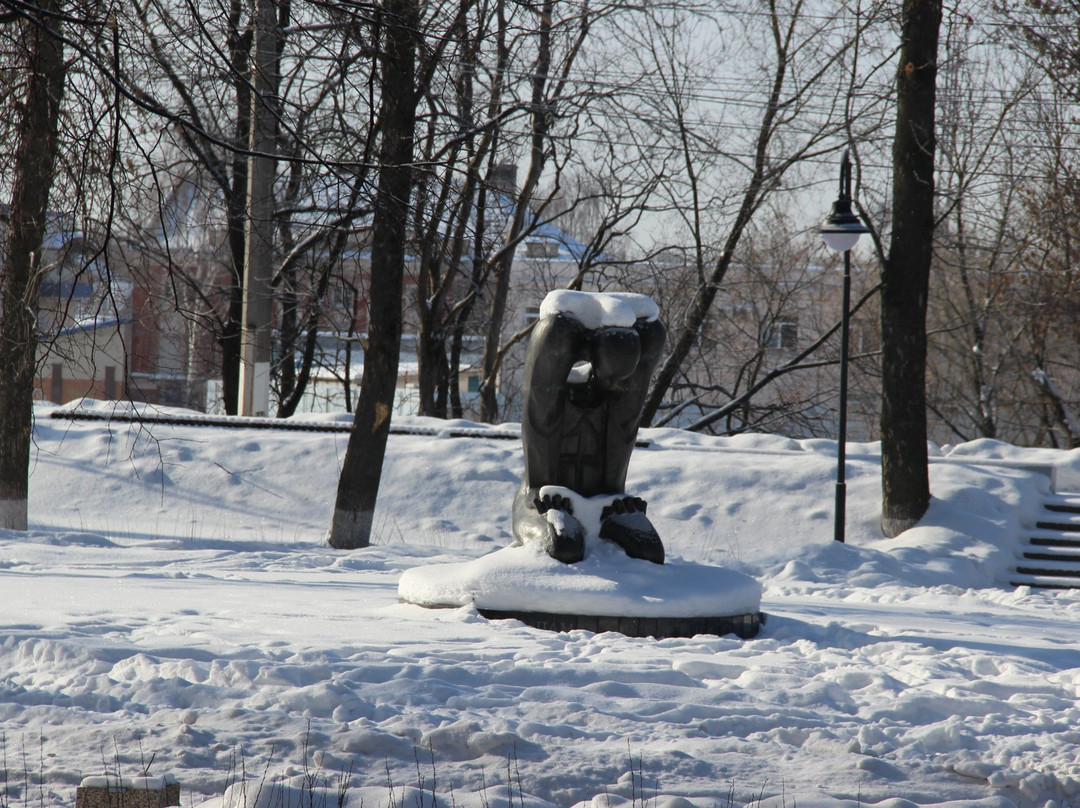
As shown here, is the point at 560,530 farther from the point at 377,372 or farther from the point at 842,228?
the point at 842,228

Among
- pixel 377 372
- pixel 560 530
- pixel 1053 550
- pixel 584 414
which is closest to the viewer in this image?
pixel 560 530

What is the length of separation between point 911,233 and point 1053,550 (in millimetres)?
3778

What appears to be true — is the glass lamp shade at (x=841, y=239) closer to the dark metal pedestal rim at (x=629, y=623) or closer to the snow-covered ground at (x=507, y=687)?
the snow-covered ground at (x=507, y=687)

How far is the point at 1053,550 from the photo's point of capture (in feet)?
41.9

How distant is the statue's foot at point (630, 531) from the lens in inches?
300

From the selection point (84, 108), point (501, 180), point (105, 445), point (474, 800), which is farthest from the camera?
point (501, 180)

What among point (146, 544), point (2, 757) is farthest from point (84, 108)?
point (146, 544)

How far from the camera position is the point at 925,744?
512 centimetres

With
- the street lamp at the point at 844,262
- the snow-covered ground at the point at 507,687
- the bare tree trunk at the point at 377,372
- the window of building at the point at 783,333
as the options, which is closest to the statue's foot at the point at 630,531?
the snow-covered ground at the point at 507,687

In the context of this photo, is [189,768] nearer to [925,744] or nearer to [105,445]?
[925,744]

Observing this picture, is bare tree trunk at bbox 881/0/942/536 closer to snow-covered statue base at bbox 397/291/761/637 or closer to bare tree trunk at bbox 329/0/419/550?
bare tree trunk at bbox 329/0/419/550

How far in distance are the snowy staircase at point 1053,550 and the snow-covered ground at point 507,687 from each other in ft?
2.33

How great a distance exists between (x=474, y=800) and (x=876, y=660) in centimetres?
337

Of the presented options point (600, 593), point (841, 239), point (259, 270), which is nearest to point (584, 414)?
point (600, 593)
